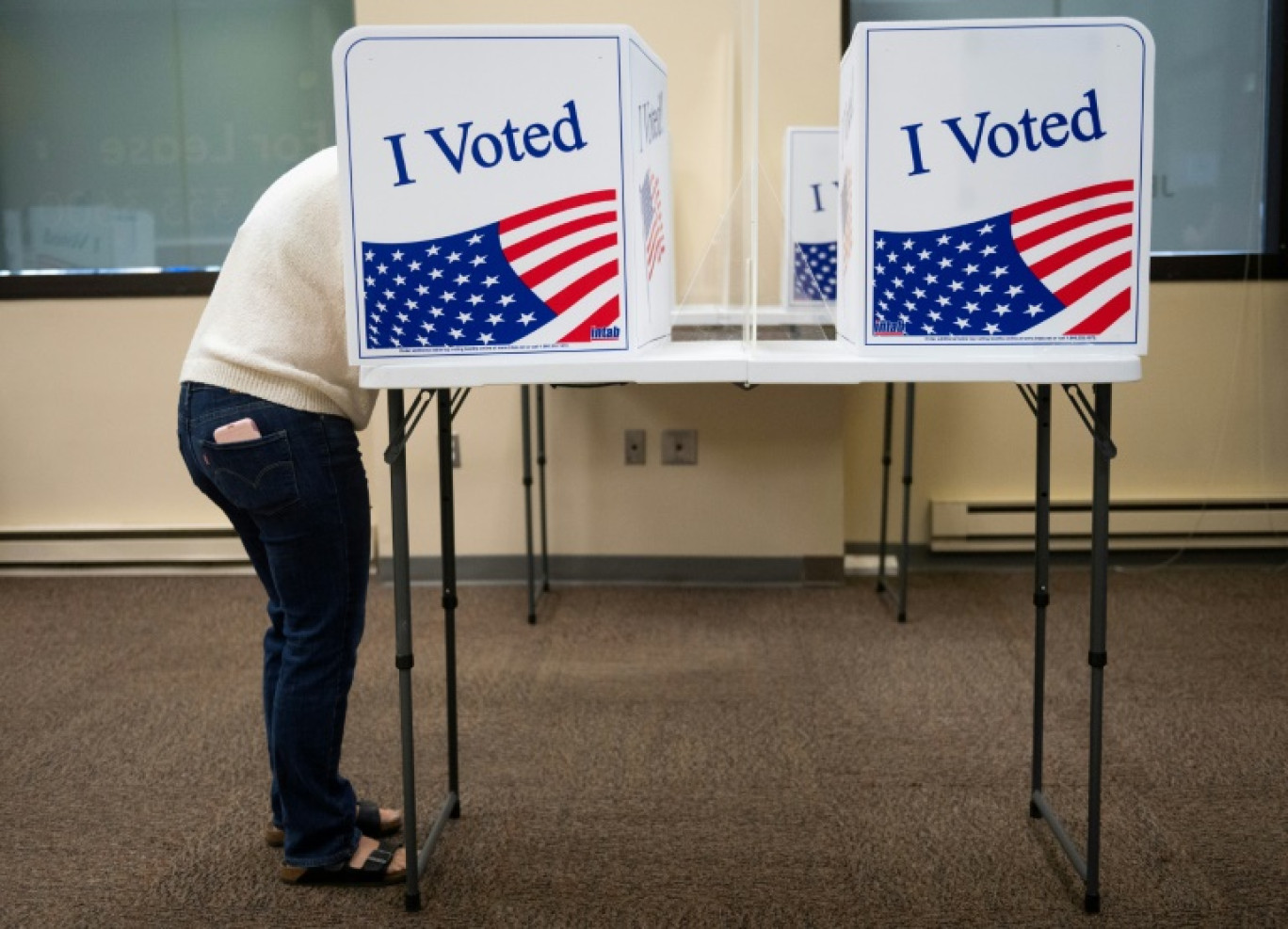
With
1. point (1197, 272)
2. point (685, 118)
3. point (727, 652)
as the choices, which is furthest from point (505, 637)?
point (1197, 272)

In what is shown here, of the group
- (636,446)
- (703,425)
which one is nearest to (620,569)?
(636,446)

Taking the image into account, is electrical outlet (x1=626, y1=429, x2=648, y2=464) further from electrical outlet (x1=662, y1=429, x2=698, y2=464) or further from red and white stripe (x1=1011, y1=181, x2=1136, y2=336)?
red and white stripe (x1=1011, y1=181, x2=1136, y2=336)

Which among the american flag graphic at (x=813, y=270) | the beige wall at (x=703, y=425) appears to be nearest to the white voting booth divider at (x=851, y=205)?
the american flag graphic at (x=813, y=270)

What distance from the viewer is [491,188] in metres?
1.52

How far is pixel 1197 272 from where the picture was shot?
3.65 meters

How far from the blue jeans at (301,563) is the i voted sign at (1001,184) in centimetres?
74

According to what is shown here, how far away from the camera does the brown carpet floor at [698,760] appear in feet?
5.98

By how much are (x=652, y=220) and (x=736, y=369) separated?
0.27 meters

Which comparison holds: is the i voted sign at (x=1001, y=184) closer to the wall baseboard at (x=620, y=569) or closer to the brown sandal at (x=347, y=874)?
the brown sandal at (x=347, y=874)

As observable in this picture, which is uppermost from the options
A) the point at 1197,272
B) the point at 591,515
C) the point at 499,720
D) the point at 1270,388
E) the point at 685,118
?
the point at 685,118

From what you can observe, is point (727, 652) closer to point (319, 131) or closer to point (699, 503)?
point (699, 503)

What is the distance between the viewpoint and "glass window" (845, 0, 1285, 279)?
363cm

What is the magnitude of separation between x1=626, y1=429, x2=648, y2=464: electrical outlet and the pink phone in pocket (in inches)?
78.9

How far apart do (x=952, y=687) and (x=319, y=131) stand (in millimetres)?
2480
